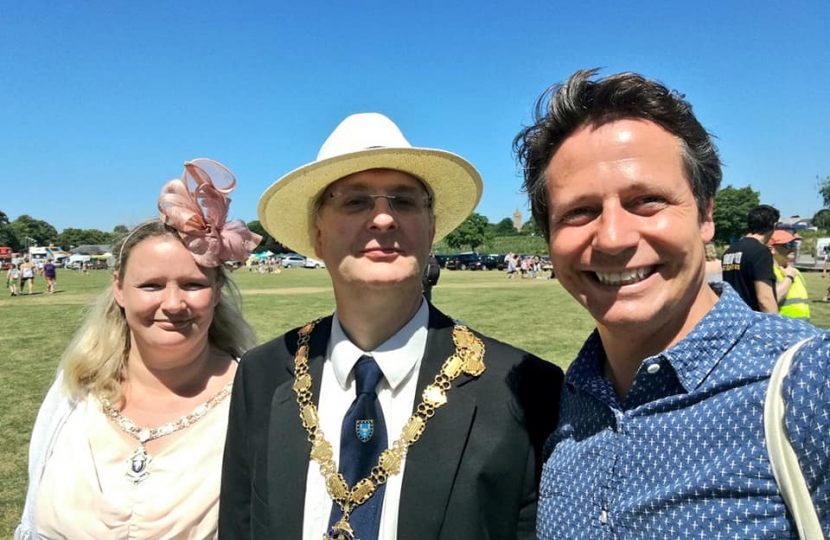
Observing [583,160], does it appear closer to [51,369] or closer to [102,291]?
[102,291]

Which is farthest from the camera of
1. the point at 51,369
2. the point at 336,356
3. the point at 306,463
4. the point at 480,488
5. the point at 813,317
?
the point at 813,317

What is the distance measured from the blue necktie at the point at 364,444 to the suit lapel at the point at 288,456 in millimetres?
151

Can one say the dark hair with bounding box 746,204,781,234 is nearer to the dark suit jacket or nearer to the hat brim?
the hat brim

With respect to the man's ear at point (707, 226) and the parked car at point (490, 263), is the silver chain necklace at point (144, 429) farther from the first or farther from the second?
the parked car at point (490, 263)

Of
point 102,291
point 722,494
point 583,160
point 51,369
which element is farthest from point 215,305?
point 51,369

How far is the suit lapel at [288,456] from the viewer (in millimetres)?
1988

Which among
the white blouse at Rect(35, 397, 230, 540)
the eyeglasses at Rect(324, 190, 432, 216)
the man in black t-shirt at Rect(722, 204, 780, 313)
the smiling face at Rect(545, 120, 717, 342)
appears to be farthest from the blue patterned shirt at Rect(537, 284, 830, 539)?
the man in black t-shirt at Rect(722, 204, 780, 313)

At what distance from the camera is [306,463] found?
80.7 inches

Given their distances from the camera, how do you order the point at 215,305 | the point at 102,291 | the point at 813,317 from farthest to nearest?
1. the point at 813,317
2. the point at 102,291
3. the point at 215,305

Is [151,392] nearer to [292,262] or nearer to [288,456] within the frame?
[288,456]

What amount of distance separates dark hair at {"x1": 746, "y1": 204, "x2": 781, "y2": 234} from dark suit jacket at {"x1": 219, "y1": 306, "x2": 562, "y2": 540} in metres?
7.07

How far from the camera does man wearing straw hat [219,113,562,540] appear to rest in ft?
6.22

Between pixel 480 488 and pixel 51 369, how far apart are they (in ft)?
36.8

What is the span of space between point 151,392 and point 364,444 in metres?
1.51
